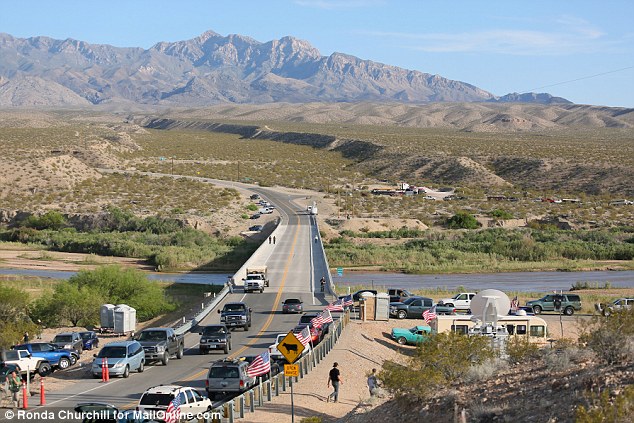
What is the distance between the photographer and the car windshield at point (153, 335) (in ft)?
110

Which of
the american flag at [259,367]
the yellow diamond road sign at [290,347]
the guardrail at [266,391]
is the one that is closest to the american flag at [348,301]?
the guardrail at [266,391]

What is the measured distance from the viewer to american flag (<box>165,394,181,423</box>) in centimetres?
2138

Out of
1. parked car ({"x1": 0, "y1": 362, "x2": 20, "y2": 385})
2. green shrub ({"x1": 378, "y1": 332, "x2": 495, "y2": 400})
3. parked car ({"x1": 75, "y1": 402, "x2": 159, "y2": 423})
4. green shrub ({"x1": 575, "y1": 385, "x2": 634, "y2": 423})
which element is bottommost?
parked car ({"x1": 0, "y1": 362, "x2": 20, "y2": 385})

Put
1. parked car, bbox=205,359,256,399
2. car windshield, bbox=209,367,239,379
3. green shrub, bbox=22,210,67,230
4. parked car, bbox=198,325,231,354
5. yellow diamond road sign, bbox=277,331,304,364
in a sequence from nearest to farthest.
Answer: yellow diamond road sign, bbox=277,331,304,364, parked car, bbox=205,359,256,399, car windshield, bbox=209,367,239,379, parked car, bbox=198,325,231,354, green shrub, bbox=22,210,67,230

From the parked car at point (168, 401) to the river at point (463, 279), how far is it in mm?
38093

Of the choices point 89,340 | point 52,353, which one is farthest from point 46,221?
point 52,353

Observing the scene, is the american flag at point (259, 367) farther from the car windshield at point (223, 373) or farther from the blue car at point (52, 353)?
the blue car at point (52, 353)

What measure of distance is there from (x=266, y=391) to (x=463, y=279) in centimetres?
4083

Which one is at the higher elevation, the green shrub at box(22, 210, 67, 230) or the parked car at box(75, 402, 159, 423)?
the green shrub at box(22, 210, 67, 230)

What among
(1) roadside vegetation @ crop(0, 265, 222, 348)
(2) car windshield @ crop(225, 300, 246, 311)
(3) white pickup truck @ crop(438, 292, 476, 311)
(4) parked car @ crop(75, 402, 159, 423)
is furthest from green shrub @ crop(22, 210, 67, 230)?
(4) parked car @ crop(75, 402, 159, 423)

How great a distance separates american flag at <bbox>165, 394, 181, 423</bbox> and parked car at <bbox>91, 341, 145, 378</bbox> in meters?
7.93

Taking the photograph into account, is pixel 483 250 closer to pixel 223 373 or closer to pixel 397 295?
pixel 397 295

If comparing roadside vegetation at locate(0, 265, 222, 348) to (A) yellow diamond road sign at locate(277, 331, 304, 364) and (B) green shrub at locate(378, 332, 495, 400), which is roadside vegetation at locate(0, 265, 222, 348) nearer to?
(A) yellow diamond road sign at locate(277, 331, 304, 364)

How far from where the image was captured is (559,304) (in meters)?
48.6
